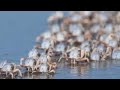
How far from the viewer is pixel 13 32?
4312 millimetres

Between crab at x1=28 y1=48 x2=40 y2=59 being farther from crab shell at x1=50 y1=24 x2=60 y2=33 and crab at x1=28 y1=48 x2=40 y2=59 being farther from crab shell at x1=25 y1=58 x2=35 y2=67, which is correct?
crab shell at x1=50 y1=24 x2=60 y2=33

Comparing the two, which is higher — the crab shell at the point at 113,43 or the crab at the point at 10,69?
the crab shell at the point at 113,43

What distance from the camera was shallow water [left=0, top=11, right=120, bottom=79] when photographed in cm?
358

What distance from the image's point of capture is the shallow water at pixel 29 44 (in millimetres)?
3578

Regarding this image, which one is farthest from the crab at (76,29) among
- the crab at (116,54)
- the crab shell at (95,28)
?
the crab at (116,54)

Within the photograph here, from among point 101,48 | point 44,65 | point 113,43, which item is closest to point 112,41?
point 113,43

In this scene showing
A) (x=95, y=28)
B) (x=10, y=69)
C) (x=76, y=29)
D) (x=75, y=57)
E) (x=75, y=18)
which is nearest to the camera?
(x=10, y=69)

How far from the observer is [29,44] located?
4109 millimetres

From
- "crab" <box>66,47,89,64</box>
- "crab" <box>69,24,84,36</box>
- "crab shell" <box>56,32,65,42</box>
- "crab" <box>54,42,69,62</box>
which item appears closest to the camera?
"crab" <box>66,47,89,64</box>

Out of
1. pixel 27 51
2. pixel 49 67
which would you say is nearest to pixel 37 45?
pixel 27 51

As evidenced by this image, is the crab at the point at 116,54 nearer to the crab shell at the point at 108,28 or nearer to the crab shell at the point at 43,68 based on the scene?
the crab shell at the point at 43,68

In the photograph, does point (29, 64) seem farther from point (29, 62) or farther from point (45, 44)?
point (45, 44)

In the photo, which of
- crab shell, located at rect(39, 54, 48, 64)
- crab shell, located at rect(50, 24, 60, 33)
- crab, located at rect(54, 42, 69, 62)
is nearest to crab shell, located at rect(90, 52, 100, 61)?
crab, located at rect(54, 42, 69, 62)
